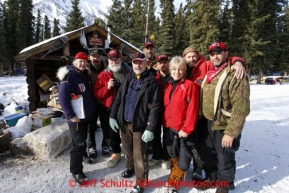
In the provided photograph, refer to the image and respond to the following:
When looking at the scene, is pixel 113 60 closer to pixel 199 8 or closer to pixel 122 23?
pixel 199 8

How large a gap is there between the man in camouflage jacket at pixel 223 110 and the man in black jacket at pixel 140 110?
2.62 ft

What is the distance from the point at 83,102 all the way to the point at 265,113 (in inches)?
299

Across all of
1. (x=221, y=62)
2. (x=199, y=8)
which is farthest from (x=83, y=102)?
(x=199, y=8)

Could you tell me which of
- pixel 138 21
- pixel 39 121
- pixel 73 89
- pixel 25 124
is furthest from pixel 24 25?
pixel 73 89

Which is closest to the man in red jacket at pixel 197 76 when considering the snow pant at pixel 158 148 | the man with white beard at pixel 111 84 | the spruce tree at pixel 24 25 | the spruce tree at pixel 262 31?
the snow pant at pixel 158 148

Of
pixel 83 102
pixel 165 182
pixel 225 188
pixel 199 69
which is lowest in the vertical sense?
pixel 165 182

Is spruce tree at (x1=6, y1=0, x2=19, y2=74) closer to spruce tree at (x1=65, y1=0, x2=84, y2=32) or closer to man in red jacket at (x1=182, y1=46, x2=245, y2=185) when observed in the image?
spruce tree at (x1=65, y1=0, x2=84, y2=32)

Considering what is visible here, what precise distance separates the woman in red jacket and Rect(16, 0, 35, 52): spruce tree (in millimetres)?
36447

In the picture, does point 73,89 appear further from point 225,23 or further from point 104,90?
point 225,23

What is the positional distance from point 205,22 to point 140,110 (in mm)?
22714

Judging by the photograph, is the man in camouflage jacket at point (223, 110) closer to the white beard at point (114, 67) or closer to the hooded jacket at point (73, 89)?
the white beard at point (114, 67)

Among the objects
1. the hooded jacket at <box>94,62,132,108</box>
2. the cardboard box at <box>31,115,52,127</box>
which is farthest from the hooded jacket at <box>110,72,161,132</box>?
the cardboard box at <box>31,115,52,127</box>

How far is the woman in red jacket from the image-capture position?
2518mm

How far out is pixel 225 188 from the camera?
2.58 meters
